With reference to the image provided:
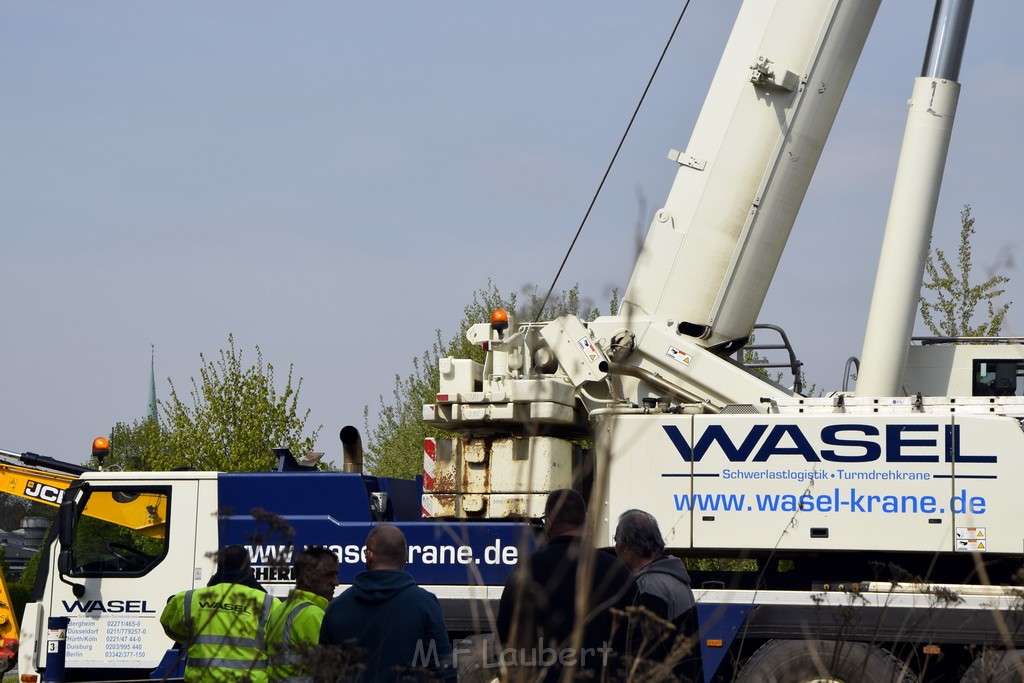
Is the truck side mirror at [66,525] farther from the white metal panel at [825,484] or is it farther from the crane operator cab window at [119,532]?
the white metal panel at [825,484]

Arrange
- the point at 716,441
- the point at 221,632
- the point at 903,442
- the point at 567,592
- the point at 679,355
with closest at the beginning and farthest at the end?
the point at 567,592 → the point at 221,632 → the point at 903,442 → the point at 716,441 → the point at 679,355

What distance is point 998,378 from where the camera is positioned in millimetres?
9992

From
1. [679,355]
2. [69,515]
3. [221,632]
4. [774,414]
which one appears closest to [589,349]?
[679,355]

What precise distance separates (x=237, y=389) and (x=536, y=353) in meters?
15.3

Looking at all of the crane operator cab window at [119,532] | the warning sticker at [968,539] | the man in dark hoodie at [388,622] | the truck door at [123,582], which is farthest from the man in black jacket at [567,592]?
the crane operator cab window at [119,532]

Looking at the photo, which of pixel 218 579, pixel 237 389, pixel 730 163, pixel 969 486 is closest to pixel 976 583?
pixel 969 486

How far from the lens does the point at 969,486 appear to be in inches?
344

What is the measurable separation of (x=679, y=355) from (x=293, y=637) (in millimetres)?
6112

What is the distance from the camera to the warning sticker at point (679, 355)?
33.2ft

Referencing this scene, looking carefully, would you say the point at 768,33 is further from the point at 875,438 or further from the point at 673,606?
the point at 673,606

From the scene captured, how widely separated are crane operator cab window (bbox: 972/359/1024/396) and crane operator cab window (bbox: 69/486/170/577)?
654cm

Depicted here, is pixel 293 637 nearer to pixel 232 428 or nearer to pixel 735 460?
pixel 735 460

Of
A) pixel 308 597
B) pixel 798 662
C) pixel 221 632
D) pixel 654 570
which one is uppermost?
pixel 654 570

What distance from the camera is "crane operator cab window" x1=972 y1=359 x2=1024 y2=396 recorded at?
9914 mm
